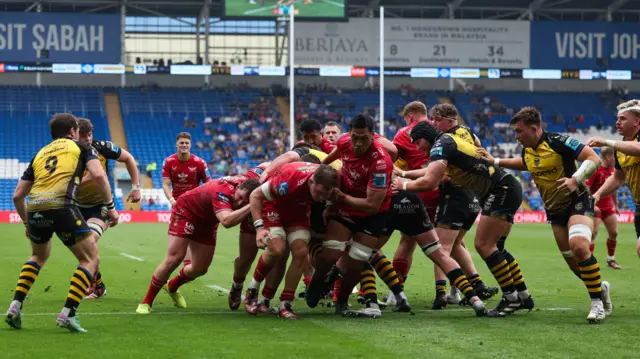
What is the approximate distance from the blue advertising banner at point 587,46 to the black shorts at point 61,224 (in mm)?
50638

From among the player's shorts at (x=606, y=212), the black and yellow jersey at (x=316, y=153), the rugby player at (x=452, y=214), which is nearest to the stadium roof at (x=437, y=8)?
the player's shorts at (x=606, y=212)

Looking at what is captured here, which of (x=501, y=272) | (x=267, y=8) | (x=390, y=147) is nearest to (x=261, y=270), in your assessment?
(x=390, y=147)

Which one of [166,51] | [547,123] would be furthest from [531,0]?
[166,51]

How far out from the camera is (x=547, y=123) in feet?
188

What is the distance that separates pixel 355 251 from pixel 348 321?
83cm

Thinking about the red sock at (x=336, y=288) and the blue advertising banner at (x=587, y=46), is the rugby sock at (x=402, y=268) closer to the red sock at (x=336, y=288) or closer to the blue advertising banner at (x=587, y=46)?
the red sock at (x=336, y=288)

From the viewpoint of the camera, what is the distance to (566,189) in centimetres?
1047

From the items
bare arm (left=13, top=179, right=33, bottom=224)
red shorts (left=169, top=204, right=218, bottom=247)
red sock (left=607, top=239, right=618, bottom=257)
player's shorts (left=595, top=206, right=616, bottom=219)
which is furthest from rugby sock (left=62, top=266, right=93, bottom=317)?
player's shorts (left=595, top=206, right=616, bottom=219)

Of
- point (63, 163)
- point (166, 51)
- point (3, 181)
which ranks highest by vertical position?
point (166, 51)

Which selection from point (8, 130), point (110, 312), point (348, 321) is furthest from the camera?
point (8, 130)

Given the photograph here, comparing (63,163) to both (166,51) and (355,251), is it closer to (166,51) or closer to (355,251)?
(355,251)

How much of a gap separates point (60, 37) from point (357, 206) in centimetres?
4656

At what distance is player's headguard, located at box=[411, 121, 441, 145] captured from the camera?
11781mm

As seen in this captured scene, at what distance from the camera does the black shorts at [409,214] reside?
1131 cm
